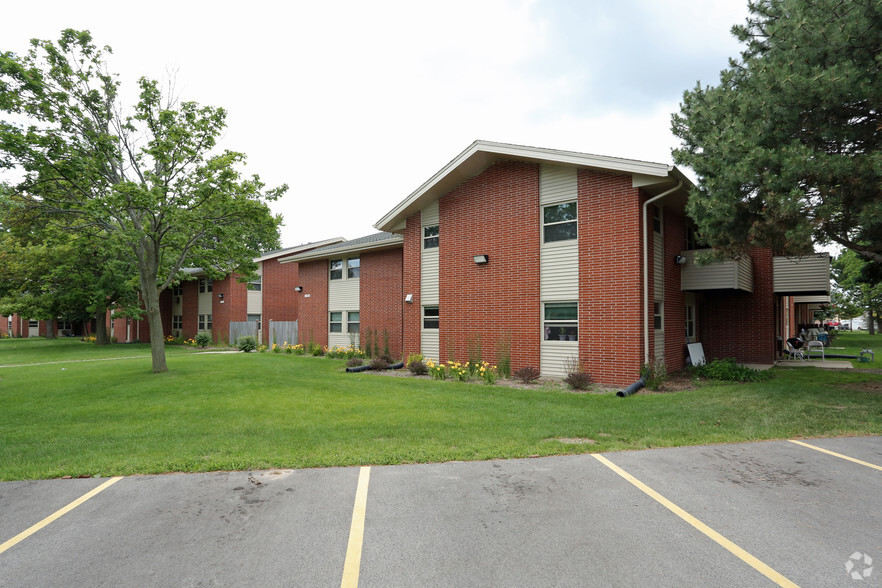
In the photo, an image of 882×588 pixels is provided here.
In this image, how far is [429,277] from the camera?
15.8 meters

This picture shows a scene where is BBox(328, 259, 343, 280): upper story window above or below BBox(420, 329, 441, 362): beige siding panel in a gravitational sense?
above

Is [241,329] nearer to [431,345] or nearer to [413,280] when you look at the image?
[413,280]

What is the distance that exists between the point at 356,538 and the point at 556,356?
32.7 ft

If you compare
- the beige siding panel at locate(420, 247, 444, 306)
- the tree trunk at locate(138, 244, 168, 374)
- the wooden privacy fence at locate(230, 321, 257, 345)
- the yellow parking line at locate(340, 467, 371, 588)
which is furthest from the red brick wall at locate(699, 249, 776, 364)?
the wooden privacy fence at locate(230, 321, 257, 345)

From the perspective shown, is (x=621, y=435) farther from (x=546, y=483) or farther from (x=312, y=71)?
(x=312, y=71)

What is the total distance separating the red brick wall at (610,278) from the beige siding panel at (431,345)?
5.17 meters

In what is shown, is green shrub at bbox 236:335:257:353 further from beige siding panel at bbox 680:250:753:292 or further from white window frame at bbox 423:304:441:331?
beige siding panel at bbox 680:250:753:292

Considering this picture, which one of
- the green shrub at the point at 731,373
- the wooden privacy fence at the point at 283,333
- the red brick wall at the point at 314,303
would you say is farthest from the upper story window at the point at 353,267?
the green shrub at the point at 731,373

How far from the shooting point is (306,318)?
23.1m

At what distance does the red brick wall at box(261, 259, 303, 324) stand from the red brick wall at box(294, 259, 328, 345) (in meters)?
3.43

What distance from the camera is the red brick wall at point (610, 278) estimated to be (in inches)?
447

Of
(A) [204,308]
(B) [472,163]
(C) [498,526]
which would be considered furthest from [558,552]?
(A) [204,308]

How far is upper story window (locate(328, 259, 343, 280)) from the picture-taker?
21.7m

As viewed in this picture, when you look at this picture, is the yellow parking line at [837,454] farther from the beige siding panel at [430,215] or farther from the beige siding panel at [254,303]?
the beige siding panel at [254,303]
